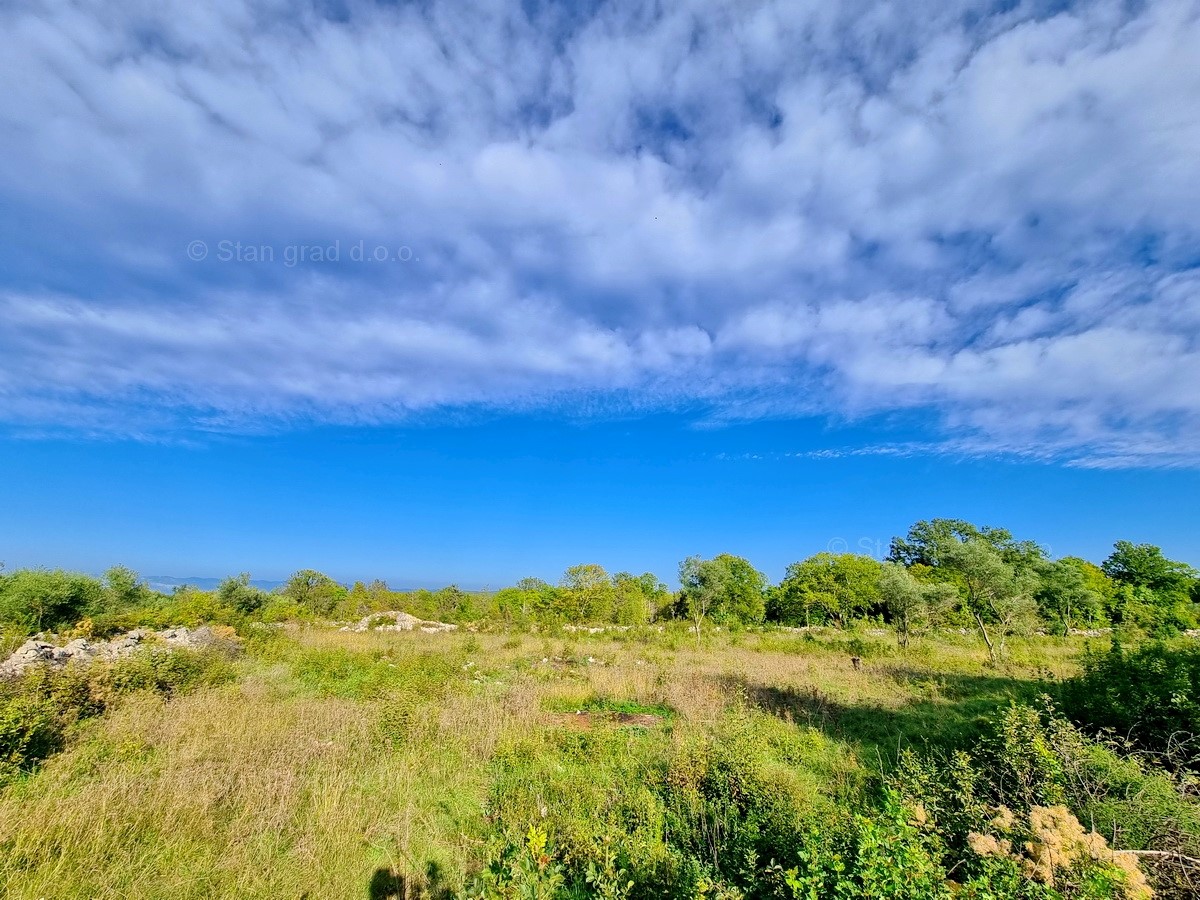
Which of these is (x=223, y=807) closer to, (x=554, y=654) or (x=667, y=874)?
(x=667, y=874)

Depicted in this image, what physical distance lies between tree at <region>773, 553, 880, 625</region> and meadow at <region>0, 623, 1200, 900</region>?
28.8 meters

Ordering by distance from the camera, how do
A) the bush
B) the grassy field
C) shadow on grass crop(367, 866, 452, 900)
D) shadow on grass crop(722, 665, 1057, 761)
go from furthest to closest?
1. shadow on grass crop(722, 665, 1057, 761)
2. the grassy field
3. shadow on grass crop(367, 866, 452, 900)
4. the bush

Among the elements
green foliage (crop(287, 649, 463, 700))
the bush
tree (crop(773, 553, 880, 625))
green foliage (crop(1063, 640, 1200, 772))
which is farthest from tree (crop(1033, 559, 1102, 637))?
green foliage (crop(287, 649, 463, 700))

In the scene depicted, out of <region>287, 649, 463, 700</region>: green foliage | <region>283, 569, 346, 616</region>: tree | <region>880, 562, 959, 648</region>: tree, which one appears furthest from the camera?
<region>283, 569, 346, 616</region>: tree

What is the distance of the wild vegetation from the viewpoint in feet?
12.5

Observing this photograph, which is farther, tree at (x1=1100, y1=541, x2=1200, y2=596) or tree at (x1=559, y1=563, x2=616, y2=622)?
tree at (x1=1100, y1=541, x2=1200, y2=596)

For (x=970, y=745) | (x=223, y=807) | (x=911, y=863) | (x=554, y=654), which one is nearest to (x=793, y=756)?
(x=970, y=745)

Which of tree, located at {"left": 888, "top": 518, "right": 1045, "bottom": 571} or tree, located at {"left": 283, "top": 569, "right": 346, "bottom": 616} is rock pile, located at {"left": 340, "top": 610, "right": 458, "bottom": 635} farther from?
tree, located at {"left": 888, "top": 518, "right": 1045, "bottom": 571}

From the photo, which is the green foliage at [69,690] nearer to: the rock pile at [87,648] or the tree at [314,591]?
the rock pile at [87,648]

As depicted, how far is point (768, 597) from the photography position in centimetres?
4544

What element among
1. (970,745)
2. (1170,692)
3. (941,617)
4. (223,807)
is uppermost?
(941,617)

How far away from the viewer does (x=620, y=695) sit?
12367 millimetres

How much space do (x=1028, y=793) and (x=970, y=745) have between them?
10.5 ft

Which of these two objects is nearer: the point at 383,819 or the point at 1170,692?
the point at 383,819
